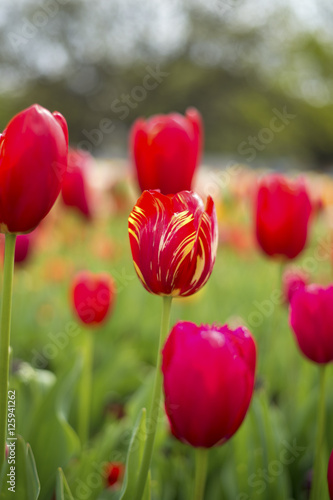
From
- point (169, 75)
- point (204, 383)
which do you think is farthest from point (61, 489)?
point (169, 75)

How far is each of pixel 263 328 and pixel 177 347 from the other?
1.34 meters

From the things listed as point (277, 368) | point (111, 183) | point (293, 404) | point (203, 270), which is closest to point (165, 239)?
point (203, 270)

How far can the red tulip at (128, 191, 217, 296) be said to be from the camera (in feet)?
1.55

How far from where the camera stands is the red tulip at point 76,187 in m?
1.42

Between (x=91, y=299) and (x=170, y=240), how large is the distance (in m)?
0.47

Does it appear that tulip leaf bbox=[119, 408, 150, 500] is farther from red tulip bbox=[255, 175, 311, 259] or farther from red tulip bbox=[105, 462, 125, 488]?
red tulip bbox=[255, 175, 311, 259]

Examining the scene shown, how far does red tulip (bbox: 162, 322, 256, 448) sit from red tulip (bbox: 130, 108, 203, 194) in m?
0.28

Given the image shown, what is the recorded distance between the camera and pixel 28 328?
162 centimetres

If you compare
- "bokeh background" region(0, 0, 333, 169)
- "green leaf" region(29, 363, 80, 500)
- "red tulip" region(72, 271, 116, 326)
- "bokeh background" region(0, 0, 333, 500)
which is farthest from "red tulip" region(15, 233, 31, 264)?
"bokeh background" region(0, 0, 333, 169)

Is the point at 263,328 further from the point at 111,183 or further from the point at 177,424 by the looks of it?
the point at 111,183

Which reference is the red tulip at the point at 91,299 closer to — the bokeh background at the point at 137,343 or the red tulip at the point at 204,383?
the bokeh background at the point at 137,343

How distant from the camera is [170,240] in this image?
471 millimetres

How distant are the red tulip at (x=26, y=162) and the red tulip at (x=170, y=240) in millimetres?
80

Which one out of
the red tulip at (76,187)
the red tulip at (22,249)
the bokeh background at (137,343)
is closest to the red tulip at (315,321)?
the bokeh background at (137,343)
